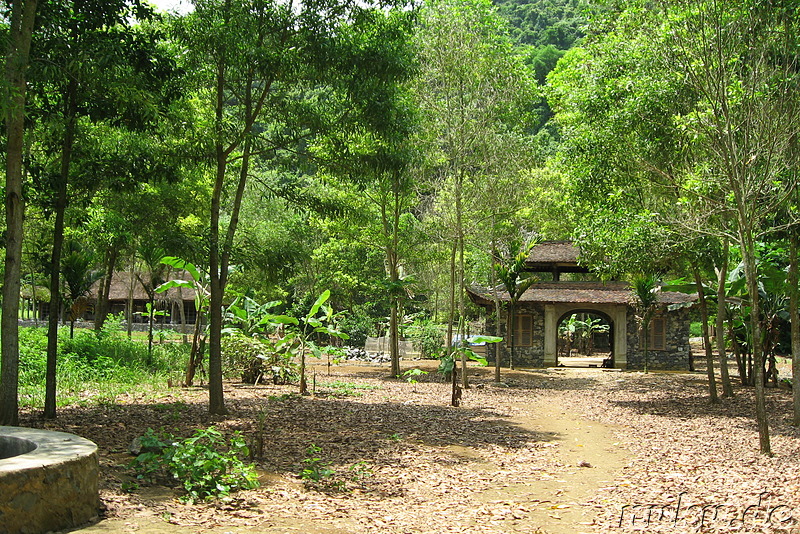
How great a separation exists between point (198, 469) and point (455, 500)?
256 cm

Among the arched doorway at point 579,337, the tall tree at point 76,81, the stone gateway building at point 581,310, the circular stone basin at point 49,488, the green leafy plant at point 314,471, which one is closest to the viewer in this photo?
the circular stone basin at point 49,488

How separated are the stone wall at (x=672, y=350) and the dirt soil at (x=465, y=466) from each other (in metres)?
13.5

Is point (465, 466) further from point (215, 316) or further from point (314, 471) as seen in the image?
point (215, 316)

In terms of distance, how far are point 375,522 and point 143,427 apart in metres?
4.47

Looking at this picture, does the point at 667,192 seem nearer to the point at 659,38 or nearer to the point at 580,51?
the point at 659,38

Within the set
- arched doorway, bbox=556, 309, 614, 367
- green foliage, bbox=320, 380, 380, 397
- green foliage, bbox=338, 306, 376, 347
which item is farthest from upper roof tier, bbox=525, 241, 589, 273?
green foliage, bbox=320, 380, 380, 397

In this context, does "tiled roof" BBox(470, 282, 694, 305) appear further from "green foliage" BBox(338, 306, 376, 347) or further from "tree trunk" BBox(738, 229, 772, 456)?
"tree trunk" BBox(738, 229, 772, 456)

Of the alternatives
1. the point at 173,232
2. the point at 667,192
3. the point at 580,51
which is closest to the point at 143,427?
the point at 173,232

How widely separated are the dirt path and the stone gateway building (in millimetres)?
18356

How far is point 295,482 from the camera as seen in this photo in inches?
273

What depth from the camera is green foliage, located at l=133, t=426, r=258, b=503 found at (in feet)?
20.2

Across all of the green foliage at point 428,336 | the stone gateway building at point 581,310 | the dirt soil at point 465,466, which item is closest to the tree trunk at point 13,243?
the dirt soil at point 465,466

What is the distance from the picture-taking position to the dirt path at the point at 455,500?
5527 millimetres

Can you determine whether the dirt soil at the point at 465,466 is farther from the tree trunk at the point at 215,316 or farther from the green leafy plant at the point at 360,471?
the tree trunk at the point at 215,316
